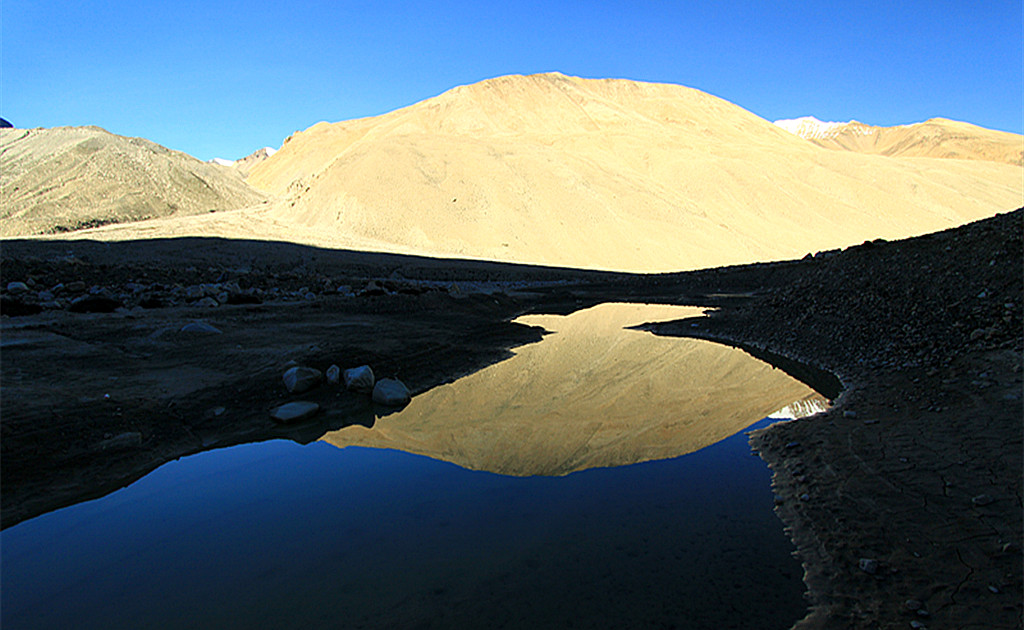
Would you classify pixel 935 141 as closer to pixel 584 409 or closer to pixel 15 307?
pixel 584 409

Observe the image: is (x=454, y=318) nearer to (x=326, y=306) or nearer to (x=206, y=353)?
(x=326, y=306)

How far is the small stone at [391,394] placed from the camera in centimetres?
735

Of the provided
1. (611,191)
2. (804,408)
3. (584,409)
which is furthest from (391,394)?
(611,191)

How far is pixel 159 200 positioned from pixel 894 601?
179 ft

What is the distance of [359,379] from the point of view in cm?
756

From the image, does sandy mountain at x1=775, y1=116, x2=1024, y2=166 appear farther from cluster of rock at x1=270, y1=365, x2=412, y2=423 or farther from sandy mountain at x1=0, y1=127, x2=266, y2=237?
cluster of rock at x1=270, y1=365, x2=412, y2=423

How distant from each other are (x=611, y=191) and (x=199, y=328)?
43.5m

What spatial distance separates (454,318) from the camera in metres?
13.0

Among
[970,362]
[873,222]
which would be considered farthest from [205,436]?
[873,222]

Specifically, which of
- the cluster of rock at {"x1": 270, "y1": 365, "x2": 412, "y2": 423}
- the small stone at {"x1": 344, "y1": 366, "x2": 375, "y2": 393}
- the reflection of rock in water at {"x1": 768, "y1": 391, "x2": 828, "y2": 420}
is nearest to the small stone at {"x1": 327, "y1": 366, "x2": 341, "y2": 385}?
the cluster of rock at {"x1": 270, "y1": 365, "x2": 412, "y2": 423}

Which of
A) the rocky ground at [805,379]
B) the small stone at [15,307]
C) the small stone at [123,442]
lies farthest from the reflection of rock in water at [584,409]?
the small stone at [15,307]

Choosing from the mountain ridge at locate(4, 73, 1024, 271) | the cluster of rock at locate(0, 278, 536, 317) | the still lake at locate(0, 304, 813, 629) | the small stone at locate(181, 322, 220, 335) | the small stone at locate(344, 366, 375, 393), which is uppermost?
the mountain ridge at locate(4, 73, 1024, 271)

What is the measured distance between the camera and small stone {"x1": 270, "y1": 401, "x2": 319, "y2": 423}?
6492 mm

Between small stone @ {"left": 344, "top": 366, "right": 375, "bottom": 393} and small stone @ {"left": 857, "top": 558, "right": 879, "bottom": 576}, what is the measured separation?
236 inches
